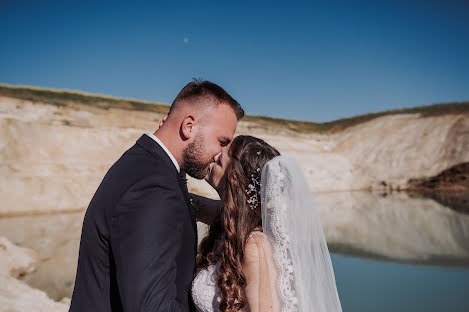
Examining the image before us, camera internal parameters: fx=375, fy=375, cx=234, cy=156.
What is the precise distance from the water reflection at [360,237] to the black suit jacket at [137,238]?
6.25m

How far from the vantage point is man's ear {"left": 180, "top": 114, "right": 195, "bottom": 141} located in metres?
1.87

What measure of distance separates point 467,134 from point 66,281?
31.5 metres

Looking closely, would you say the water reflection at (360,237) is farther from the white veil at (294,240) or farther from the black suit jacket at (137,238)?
the black suit jacket at (137,238)

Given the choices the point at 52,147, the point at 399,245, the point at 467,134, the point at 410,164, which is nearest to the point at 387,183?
the point at 410,164

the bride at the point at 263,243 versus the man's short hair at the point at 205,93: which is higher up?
the man's short hair at the point at 205,93

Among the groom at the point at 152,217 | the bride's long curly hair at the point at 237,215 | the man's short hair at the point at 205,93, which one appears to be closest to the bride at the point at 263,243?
the bride's long curly hair at the point at 237,215

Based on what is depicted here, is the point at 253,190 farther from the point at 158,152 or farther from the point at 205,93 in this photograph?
the point at 158,152

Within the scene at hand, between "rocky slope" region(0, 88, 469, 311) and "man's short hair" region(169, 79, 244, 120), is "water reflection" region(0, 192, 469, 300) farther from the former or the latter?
"man's short hair" region(169, 79, 244, 120)

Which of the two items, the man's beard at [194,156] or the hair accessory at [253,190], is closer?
the man's beard at [194,156]

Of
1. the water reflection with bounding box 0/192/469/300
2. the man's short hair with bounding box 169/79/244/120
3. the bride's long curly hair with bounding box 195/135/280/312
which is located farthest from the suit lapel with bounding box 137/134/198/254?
the water reflection with bounding box 0/192/469/300

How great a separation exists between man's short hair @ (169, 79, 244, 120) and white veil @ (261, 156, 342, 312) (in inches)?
22.5

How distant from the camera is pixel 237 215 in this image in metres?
2.41

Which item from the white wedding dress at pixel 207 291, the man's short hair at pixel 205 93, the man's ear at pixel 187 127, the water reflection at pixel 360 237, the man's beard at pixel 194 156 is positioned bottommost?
the water reflection at pixel 360 237

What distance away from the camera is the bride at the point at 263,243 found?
2.21 m
